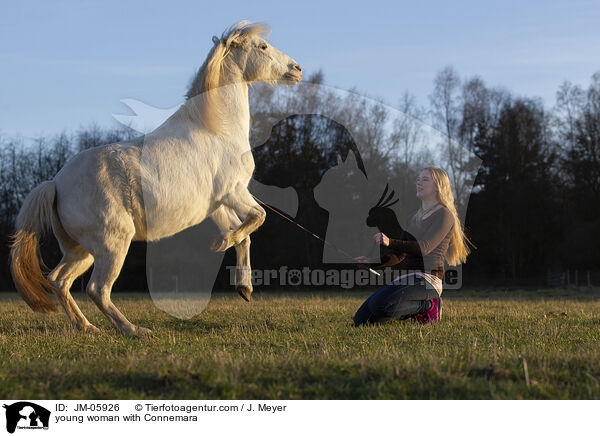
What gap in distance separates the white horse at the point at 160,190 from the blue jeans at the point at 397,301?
1411 mm

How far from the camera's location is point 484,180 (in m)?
28.9

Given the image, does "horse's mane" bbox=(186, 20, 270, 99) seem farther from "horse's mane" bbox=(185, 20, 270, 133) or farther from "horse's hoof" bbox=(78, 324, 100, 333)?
"horse's hoof" bbox=(78, 324, 100, 333)

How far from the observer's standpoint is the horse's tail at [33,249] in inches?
238

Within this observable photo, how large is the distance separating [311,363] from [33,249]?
4.07 m

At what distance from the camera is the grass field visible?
3275 mm

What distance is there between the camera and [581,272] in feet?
90.5

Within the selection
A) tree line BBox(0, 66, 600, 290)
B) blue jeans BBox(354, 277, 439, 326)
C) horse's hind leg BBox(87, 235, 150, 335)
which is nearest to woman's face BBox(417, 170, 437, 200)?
blue jeans BBox(354, 277, 439, 326)

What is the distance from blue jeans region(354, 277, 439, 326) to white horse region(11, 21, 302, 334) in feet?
4.63

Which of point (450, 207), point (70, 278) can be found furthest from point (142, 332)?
point (450, 207)

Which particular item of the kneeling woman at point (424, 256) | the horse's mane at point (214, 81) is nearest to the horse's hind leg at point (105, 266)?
the horse's mane at point (214, 81)

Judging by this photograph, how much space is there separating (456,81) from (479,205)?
6.50m
